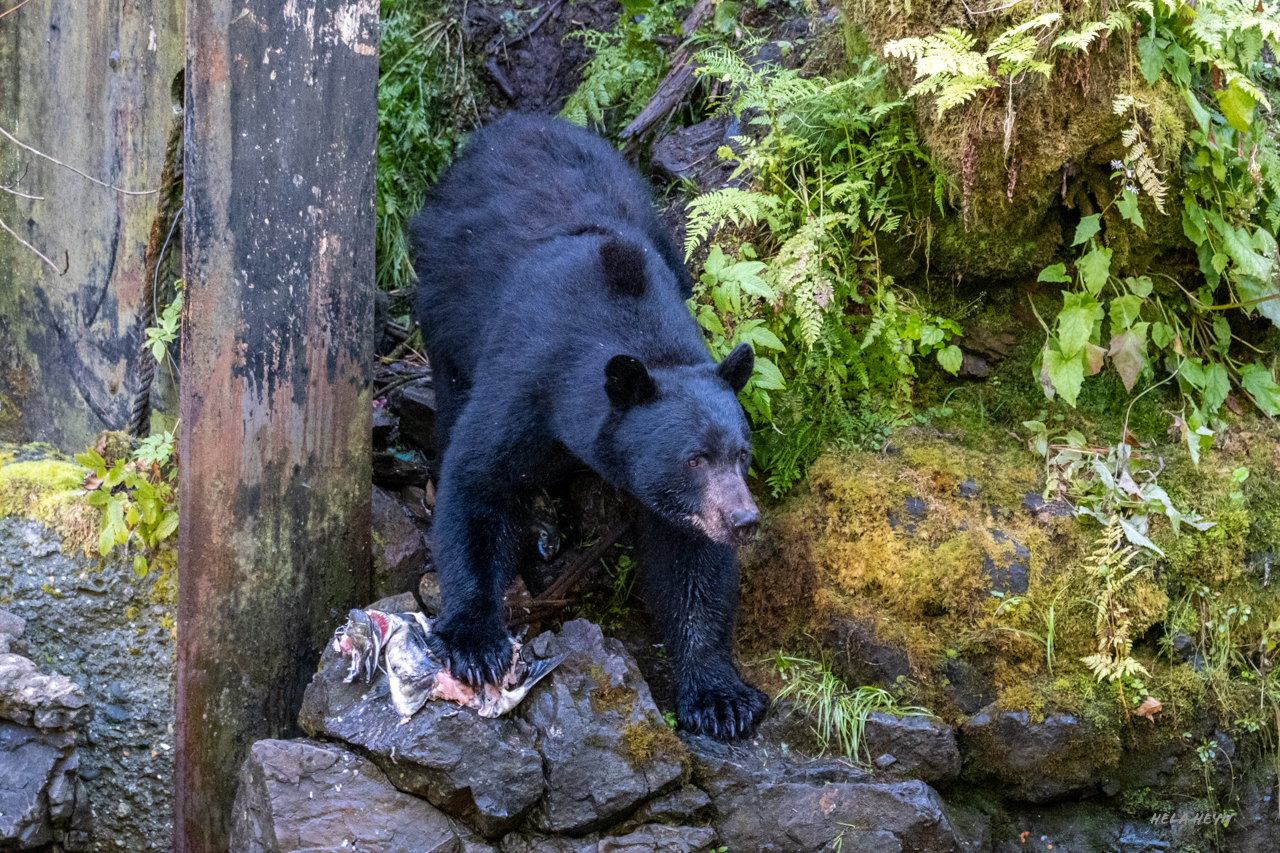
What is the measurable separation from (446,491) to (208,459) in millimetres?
→ 1009

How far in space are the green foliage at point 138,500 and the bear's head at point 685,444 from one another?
81.1 inches

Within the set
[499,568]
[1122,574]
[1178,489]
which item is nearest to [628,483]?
[499,568]

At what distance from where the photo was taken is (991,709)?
4852mm

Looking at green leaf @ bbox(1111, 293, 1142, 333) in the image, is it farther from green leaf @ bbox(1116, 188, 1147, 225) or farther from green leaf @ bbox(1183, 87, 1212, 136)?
green leaf @ bbox(1183, 87, 1212, 136)

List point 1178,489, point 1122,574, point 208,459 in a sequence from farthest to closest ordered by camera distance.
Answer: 1. point 1178,489
2. point 1122,574
3. point 208,459

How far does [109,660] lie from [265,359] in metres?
1.64

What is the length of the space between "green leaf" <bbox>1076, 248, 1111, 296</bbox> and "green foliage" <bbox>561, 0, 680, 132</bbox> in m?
3.40

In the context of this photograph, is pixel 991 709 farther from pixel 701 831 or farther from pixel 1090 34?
pixel 1090 34

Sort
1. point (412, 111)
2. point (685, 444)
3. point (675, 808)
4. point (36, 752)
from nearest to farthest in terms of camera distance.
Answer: point (675, 808) → point (685, 444) → point (36, 752) → point (412, 111)

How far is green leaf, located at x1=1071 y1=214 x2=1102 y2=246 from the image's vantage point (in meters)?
5.54

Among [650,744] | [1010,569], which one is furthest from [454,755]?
[1010,569]

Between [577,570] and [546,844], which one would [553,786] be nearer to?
[546,844]

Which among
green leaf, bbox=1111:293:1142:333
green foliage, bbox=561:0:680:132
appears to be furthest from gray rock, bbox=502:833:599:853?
green foliage, bbox=561:0:680:132

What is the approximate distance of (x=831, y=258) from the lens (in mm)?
5883
